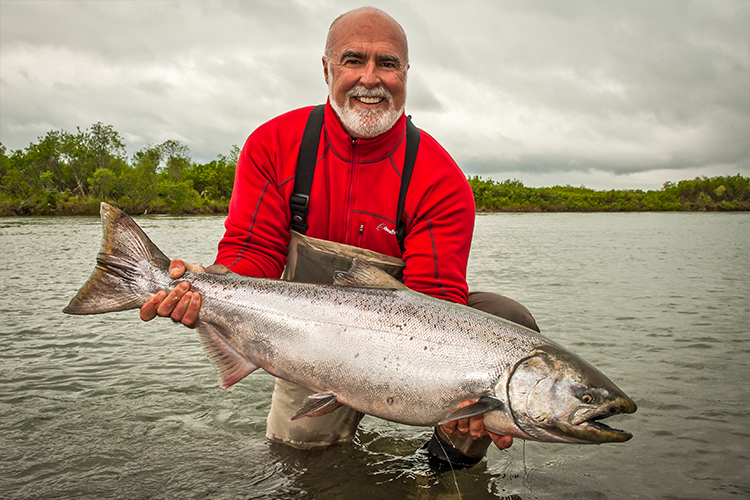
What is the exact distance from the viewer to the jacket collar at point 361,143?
3846 mm

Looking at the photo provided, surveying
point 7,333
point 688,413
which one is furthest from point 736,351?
point 7,333

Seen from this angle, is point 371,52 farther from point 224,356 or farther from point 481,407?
point 481,407

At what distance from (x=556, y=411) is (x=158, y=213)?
6774cm

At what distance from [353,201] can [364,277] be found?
2.98 feet

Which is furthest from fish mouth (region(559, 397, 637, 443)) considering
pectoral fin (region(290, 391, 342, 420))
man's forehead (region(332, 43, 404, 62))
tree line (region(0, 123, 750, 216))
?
tree line (region(0, 123, 750, 216))

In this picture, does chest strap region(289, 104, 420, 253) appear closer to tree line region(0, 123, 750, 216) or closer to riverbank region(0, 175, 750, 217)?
tree line region(0, 123, 750, 216)

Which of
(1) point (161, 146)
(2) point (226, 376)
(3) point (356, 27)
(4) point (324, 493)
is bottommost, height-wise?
(4) point (324, 493)

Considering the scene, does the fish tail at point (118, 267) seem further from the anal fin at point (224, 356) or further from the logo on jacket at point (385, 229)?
the logo on jacket at point (385, 229)

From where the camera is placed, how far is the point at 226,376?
123 inches

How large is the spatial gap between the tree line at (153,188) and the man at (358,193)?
58298mm

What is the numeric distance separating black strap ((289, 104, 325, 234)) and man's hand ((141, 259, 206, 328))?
1.02 metres

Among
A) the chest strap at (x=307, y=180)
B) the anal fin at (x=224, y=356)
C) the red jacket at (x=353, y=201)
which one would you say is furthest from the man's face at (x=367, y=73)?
the anal fin at (x=224, y=356)

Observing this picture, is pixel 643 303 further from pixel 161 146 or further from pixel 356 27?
pixel 161 146

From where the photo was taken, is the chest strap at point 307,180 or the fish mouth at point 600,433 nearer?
the fish mouth at point 600,433
